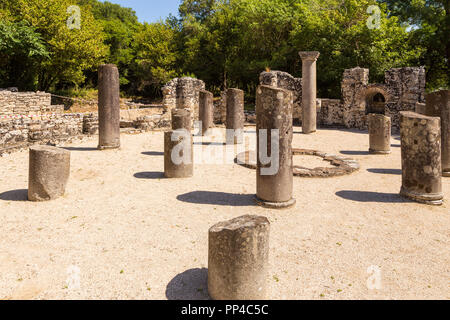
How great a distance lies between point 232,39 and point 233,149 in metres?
26.9

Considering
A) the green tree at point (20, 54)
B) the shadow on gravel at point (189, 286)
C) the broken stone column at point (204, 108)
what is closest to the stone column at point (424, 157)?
the shadow on gravel at point (189, 286)

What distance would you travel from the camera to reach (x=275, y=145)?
7.11 m

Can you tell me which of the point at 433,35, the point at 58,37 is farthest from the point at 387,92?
the point at 58,37

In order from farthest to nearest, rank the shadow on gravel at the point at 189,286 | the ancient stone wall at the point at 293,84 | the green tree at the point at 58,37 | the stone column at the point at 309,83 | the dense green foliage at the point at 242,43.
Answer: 1. the green tree at the point at 58,37
2. the dense green foliage at the point at 242,43
3. the ancient stone wall at the point at 293,84
4. the stone column at the point at 309,83
5. the shadow on gravel at the point at 189,286

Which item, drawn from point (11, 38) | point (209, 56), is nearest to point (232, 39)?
point (209, 56)

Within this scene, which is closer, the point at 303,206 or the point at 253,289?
the point at 253,289

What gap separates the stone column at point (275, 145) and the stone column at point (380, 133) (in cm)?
773

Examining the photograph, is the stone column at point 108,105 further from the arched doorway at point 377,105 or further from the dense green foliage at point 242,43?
the arched doorway at point 377,105

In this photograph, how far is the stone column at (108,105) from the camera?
42.9 ft

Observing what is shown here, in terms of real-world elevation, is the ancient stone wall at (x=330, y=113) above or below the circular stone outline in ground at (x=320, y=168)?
above

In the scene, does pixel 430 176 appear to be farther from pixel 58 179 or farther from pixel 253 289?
pixel 58 179

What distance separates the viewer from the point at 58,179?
7609 millimetres
